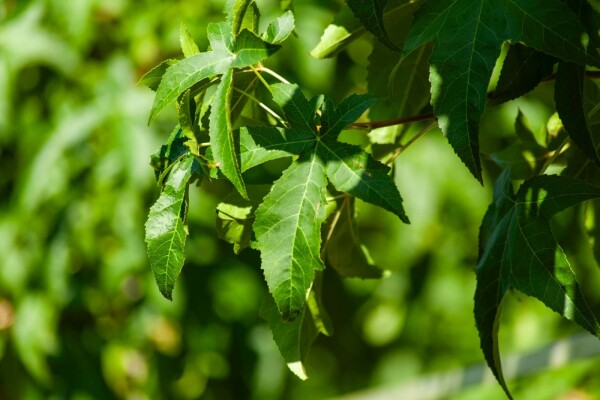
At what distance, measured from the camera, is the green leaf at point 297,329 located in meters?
0.98

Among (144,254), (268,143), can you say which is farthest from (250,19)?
(144,254)

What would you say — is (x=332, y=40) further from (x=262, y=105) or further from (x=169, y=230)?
(x=169, y=230)

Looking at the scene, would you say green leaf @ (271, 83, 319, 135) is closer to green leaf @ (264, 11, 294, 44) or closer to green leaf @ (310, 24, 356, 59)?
green leaf @ (264, 11, 294, 44)

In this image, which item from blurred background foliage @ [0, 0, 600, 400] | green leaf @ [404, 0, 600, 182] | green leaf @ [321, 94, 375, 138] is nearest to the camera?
green leaf @ [404, 0, 600, 182]

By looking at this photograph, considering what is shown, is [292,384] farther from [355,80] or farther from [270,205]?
[270,205]

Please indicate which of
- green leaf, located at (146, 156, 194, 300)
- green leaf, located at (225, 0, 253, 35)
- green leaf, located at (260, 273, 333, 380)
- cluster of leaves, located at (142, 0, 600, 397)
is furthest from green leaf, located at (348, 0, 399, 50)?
green leaf, located at (260, 273, 333, 380)

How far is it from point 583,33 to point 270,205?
32cm

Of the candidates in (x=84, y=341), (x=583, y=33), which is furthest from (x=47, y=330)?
(x=583, y=33)

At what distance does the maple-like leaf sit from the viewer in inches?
30.9

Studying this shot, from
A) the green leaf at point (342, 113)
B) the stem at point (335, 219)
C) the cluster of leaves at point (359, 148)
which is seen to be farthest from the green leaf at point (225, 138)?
the stem at point (335, 219)

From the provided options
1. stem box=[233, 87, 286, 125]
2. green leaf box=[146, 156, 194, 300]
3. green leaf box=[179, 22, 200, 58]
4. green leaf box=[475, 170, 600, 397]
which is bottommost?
green leaf box=[475, 170, 600, 397]

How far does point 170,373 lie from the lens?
8.20ft

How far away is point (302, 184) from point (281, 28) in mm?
153

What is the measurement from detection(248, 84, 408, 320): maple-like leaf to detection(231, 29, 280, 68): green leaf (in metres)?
0.08
